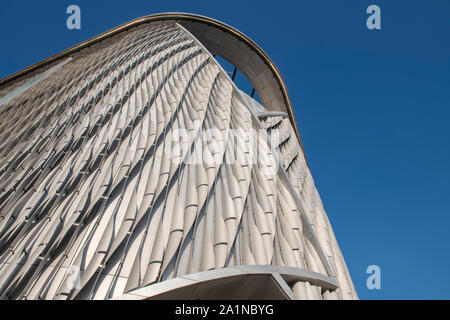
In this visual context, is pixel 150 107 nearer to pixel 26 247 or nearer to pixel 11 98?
pixel 26 247

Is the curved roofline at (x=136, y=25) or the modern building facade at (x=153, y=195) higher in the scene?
the curved roofline at (x=136, y=25)

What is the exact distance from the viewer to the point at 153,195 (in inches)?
275

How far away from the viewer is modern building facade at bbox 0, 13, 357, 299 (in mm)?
5582

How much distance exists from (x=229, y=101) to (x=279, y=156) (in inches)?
122

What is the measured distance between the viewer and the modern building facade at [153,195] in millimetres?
5582

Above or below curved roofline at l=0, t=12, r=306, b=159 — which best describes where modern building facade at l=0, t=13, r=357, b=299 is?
below

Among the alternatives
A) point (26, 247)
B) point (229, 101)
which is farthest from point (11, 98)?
point (26, 247)

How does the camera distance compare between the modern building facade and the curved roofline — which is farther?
the curved roofline

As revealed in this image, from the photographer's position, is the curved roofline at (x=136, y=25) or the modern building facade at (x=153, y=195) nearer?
the modern building facade at (x=153, y=195)

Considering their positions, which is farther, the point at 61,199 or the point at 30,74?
the point at 30,74

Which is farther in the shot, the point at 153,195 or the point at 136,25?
the point at 136,25

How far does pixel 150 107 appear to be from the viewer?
1002 centimetres

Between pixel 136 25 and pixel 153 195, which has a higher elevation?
pixel 136 25
